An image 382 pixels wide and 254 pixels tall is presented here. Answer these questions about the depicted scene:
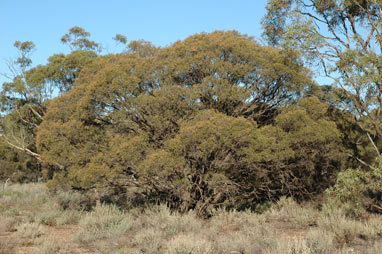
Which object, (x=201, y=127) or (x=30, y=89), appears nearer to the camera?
(x=201, y=127)

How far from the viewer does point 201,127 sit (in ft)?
31.3

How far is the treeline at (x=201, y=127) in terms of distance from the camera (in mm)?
10070

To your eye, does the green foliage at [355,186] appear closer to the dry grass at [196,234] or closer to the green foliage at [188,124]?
the dry grass at [196,234]

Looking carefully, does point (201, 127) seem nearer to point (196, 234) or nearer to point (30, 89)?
point (196, 234)

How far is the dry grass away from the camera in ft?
22.0

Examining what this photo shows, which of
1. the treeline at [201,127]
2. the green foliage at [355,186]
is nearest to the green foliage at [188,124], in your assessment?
the treeline at [201,127]

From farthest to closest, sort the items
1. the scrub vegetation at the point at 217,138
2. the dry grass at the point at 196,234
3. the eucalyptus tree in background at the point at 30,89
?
the eucalyptus tree in background at the point at 30,89 → the scrub vegetation at the point at 217,138 → the dry grass at the point at 196,234

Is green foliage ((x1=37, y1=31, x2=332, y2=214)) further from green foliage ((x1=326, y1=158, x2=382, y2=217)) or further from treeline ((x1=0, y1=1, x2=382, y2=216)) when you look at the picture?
green foliage ((x1=326, y1=158, x2=382, y2=217))

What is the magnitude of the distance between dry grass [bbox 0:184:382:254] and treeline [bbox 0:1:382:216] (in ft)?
3.59

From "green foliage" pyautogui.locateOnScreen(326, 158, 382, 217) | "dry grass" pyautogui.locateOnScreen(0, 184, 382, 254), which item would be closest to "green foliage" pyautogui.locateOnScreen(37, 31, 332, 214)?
"dry grass" pyautogui.locateOnScreen(0, 184, 382, 254)

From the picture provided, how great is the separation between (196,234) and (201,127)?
9.46 ft

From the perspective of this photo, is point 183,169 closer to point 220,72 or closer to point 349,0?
point 220,72

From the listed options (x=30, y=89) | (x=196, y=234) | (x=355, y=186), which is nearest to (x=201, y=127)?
(x=196, y=234)

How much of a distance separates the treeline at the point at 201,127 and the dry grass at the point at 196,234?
1093mm
